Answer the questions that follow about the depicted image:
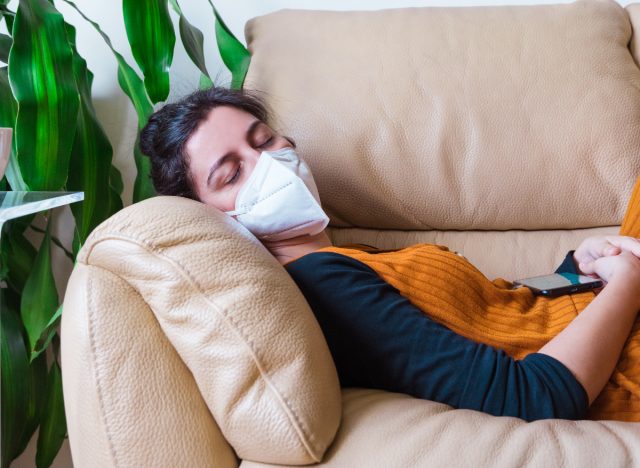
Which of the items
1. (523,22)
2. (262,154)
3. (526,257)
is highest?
(523,22)

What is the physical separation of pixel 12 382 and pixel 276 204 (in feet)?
2.14

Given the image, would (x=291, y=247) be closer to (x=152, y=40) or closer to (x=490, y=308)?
(x=490, y=308)

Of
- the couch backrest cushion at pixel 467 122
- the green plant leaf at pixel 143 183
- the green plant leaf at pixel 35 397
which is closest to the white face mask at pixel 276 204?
the couch backrest cushion at pixel 467 122

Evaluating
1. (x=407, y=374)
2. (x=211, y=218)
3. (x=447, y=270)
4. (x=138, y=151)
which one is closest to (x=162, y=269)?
(x=211, y=218)

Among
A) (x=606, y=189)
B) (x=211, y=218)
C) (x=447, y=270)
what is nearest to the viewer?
(x=211, y=218)

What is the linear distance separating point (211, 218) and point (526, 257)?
0.74m

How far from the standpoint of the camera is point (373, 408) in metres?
0.83

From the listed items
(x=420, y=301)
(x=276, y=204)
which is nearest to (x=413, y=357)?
(x=420, y=301)

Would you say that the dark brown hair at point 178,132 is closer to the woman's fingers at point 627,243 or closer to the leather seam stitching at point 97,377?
the leather seam stitching at point 97,377

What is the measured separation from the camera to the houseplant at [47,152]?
4.14 ft

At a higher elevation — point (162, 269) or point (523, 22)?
point (523, 22)

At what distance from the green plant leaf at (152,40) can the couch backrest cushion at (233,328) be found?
669 millimetres

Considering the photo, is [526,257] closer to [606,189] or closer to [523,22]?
[606,189]

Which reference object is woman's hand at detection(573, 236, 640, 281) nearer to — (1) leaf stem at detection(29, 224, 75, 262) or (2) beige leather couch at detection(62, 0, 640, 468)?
(2) beige leather couch at detection(62, 0, 640, 468)
